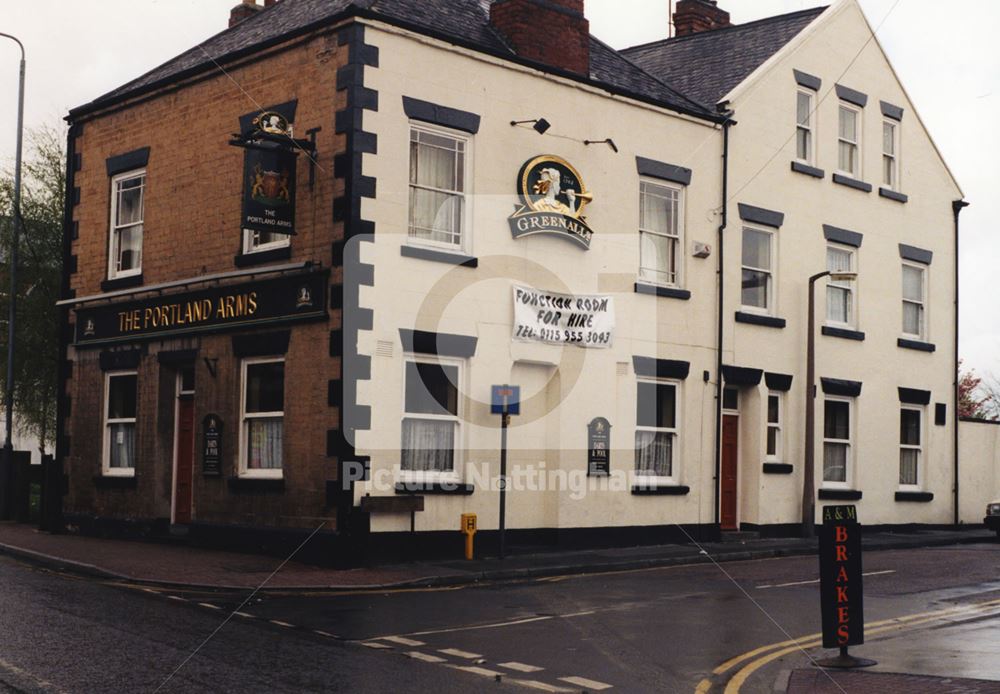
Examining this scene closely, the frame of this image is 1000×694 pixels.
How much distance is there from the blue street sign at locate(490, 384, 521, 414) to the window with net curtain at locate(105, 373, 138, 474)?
7184mm

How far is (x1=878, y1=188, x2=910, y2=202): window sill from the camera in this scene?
28.1 m

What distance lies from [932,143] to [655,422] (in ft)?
40.5

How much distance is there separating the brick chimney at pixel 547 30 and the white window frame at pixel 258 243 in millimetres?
5483

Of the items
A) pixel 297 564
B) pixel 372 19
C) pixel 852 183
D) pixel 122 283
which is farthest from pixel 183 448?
pixel 852 183

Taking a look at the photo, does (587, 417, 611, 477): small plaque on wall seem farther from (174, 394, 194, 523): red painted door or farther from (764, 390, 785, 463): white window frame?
(174, 394, 194, 523): red painted door

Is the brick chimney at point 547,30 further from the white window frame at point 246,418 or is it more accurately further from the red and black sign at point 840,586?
the red and black sign at point 840,586

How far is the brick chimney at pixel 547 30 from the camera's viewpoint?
70.5 ft

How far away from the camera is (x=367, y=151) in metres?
18.3

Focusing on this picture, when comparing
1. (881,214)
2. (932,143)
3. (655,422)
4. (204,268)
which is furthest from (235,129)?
(932,143)

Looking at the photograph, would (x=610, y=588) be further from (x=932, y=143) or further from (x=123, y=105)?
(x=932, y=143)

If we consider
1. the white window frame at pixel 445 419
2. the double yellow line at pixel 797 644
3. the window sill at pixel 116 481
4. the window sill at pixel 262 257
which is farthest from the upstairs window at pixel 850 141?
the window sill at pixel 116 481

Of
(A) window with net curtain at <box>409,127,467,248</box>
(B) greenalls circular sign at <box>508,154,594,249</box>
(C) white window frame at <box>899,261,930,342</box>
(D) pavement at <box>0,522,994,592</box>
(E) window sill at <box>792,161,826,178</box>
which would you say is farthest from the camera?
(C) white window frame at <box>899,261,930,342</box>

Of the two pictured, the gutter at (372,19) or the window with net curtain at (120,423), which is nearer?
the gutter at (372,19)

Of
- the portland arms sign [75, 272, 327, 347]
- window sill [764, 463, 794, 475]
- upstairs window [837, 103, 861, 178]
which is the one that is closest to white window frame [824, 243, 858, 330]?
upstairs window [837, 103, 861, 178]
